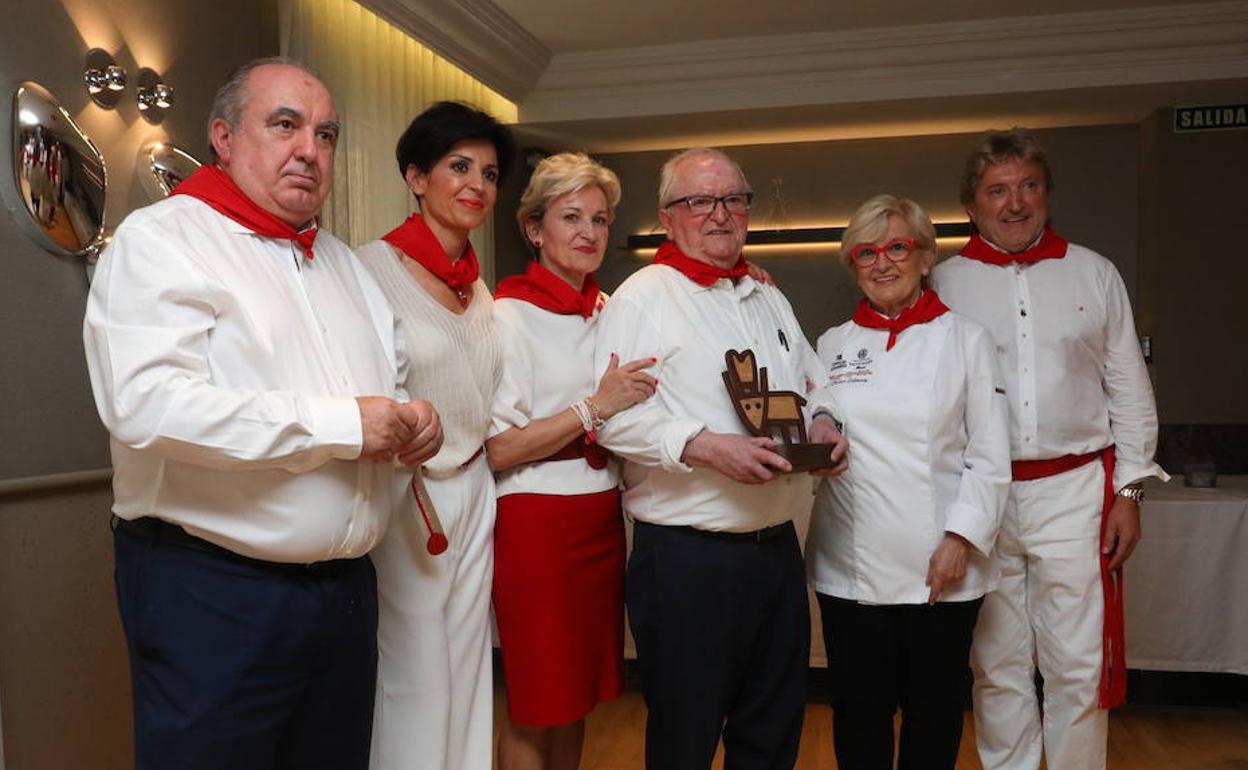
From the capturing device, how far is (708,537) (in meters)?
2.09

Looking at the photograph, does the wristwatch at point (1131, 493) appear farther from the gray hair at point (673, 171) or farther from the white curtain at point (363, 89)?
the white curtain at point (363, 89)

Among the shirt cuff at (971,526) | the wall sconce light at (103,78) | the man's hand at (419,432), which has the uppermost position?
the wall sconce light at (103,78)

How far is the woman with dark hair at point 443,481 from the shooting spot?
77.4 inches

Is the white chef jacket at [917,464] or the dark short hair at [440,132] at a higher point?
the dark short hair at [440,132]

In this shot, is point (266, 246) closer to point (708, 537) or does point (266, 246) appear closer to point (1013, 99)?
point (708, 537)

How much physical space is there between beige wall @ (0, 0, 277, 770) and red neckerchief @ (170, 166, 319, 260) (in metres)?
1.03

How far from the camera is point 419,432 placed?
1.60 meters

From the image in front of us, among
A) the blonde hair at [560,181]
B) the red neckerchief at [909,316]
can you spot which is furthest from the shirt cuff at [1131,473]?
the blonde hair at [560,181]

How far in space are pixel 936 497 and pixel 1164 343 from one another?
3.66 m

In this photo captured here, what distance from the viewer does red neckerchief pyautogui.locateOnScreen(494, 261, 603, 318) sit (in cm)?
226

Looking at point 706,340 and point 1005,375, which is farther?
point 1005,375

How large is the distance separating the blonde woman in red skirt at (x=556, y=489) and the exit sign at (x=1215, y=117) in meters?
4.08

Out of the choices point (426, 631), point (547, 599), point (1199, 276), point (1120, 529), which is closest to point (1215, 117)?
point (1199, 276)

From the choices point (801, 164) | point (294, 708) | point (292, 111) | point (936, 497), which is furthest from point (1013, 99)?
point (294, 708)
